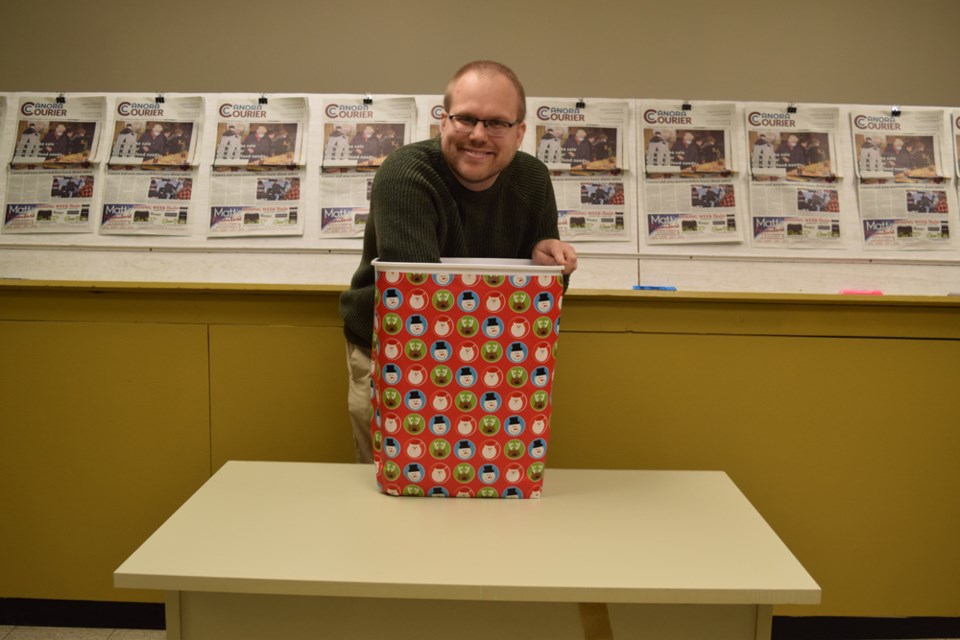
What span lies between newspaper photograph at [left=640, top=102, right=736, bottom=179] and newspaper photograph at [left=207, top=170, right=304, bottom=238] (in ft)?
4.07

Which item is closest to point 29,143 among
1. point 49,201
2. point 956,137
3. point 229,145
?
point 49,201

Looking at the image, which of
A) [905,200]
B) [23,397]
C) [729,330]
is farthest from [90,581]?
[905,200]

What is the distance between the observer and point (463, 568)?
39.8 inches

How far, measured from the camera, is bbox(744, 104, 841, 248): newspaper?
8.16 ft

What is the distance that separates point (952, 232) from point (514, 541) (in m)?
2.19

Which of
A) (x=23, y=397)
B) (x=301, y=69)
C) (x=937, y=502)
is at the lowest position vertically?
(x=937, y=502)

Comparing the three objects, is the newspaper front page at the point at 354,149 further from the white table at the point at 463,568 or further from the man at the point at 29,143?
the white table at the point at 463,568

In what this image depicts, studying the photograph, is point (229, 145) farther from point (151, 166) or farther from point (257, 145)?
point (151, 166)

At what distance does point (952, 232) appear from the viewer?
2480mm

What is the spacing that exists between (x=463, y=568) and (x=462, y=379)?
32 cm

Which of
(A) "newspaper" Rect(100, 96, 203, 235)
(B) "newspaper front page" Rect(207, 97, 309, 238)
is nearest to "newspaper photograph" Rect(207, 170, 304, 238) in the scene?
(B) "newspaper front page" Rect(207, 97, 309, 238)

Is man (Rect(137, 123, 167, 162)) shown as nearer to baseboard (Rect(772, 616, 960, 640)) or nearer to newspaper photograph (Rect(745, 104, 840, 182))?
newspaper photograph (Rect(745, 104, 840, 182))

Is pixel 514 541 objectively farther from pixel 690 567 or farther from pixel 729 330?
pixel 729 330

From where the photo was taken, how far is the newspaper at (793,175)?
249 cm
